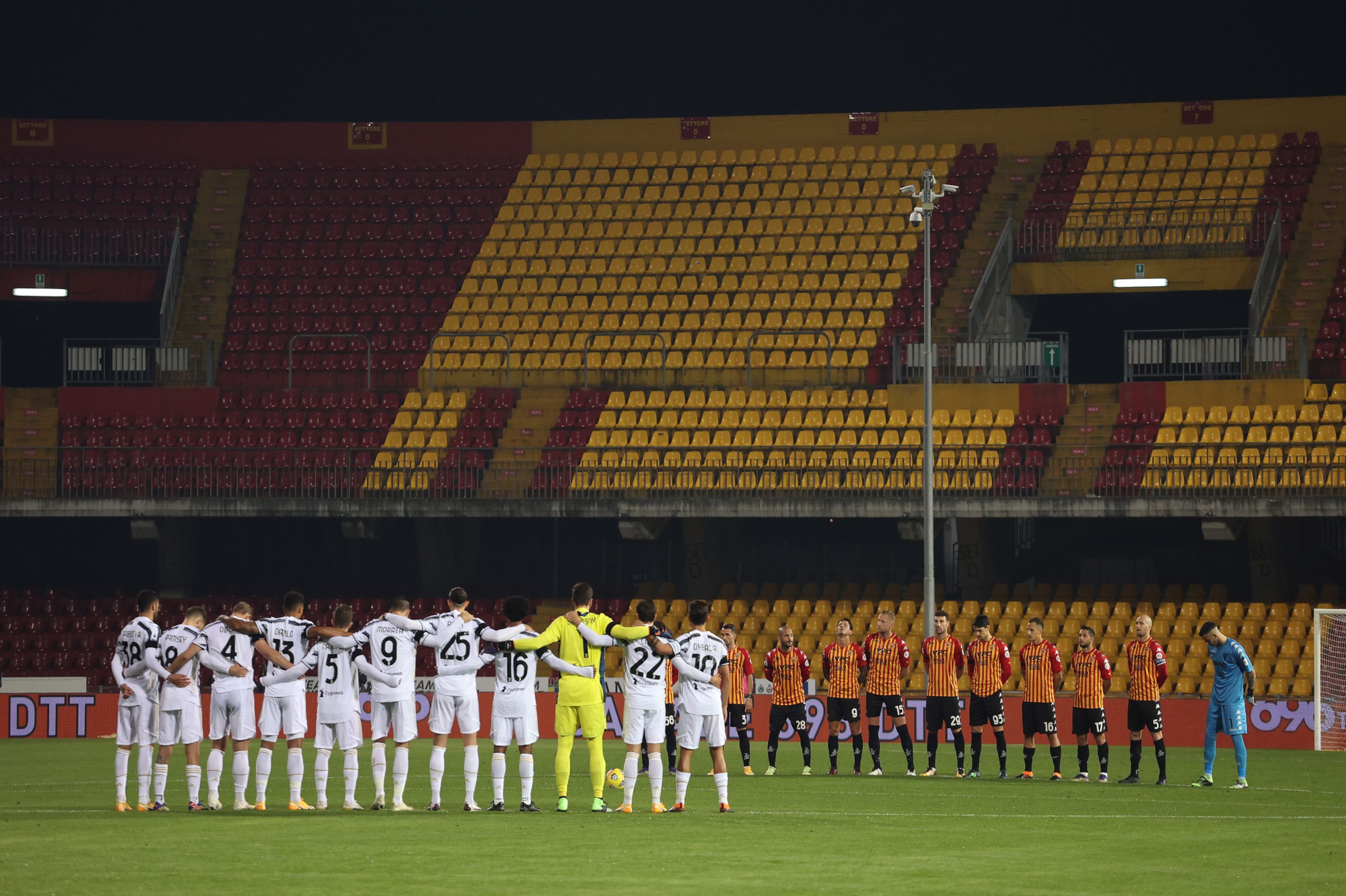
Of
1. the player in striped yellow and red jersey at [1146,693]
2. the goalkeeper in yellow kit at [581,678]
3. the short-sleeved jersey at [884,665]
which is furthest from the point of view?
the short-sleeved jersey at [884,665]

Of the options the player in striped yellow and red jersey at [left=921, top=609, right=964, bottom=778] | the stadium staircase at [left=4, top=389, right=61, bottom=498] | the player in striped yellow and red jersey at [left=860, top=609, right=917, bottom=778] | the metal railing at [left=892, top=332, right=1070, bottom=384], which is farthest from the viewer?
the metal railing at [left=892, top=332, right=1070, bottom=384]

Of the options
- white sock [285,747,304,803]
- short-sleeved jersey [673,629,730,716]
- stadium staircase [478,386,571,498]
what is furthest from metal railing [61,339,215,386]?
short-sleeved jersey [673,629,730,716]

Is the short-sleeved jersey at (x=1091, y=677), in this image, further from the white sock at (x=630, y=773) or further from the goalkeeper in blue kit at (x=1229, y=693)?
the white sock at (x=630, y=773)

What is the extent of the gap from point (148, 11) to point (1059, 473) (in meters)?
25.0

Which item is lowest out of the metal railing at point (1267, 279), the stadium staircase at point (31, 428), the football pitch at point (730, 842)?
the football pitch at point (730, 842)

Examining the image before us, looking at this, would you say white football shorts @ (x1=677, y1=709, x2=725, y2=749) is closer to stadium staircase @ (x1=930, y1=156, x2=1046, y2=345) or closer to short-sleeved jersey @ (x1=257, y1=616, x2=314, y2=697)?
short-sleeved jersey @ (x1=257, y1=616, x2=314, y2=697)

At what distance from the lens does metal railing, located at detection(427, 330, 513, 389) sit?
36312 millimetres

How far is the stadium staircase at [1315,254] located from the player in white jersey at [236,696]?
23273 mm

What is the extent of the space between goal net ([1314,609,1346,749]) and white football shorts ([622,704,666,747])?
13622mm

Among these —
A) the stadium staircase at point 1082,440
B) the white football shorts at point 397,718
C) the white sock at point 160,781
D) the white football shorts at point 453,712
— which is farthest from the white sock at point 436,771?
the stadium staircase at point 1082,440

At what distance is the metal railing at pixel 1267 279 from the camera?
35.0m

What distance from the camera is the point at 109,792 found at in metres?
18.8

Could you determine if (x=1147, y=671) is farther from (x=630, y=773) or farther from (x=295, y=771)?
(x=295, y=771)

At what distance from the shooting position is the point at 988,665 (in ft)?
69.7
